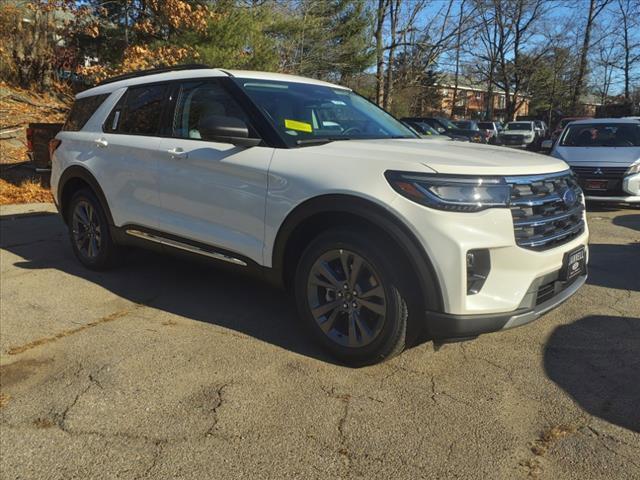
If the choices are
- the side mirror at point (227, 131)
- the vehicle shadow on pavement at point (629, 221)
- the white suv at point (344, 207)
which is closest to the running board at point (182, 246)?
the white suv at point (344, 207)

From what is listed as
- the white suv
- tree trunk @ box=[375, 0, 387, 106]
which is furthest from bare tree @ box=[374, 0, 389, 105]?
the white suv

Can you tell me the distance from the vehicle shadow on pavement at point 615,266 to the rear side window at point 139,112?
4077 mm

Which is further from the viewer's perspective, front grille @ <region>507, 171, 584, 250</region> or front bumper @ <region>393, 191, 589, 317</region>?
front grille @ <region>507, 171, 584, 250</region>

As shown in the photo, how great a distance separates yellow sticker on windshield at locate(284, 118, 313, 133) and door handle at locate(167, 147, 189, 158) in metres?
0.81

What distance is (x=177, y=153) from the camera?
13.3ft

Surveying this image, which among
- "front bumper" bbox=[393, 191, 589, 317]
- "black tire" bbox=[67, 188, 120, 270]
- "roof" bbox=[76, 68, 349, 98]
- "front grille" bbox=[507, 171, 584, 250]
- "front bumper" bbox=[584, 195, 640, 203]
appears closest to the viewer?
"front bumper" bbox=[393, 191, 589, 317]

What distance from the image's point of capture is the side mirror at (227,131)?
11.3 feet

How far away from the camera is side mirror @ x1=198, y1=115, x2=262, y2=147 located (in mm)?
3445

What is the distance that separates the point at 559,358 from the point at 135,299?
3.30 meters

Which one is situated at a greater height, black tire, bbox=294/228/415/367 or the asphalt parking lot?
black tire, bbox=294/228/415/367

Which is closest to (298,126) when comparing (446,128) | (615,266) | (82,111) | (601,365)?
(601,365)

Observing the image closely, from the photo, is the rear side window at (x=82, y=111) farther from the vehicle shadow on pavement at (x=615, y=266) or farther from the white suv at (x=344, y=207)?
the vehicle shadow on pavement at (x=615, y=266)

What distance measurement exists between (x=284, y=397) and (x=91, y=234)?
3.17 metres

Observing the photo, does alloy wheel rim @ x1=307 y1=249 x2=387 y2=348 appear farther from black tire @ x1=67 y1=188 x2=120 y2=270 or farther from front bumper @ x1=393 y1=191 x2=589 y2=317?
A: black tire @ x1=67 y1=188 x2=120 y2=270
